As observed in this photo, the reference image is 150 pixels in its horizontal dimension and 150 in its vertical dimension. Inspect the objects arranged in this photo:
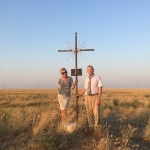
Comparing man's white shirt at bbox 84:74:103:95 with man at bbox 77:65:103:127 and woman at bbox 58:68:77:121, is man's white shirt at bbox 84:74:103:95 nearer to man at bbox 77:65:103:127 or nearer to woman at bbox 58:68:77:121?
man at bbox 77:65:103:127

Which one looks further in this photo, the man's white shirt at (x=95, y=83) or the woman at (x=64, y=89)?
the woman at (x=64, y=89)

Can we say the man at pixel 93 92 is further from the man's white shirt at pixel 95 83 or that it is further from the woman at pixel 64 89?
the woman at pixel 64 89

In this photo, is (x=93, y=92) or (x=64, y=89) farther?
(x=64, y=89)

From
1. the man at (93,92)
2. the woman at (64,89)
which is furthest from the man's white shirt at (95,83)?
the woman at (64,89)

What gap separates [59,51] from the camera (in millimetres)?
9016

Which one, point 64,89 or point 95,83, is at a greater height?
point 95,83

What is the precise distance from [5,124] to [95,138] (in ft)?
10.1

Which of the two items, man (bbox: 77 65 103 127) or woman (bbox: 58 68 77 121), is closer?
man (bbox: 77 65 103 127)

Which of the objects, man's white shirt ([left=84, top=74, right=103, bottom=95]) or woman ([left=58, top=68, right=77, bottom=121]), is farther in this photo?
woman ([left=58, top=68, right=77, bottom=121])

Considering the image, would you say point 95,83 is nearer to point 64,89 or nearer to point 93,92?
point 93,92

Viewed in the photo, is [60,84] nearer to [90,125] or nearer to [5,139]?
[90,125]

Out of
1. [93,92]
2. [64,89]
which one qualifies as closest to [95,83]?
[93,92]

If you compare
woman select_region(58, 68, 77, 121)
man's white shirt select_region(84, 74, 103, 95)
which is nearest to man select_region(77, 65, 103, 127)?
man's white shirt select_region(84, 74, 103, 95)

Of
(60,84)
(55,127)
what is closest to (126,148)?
(55,127)
